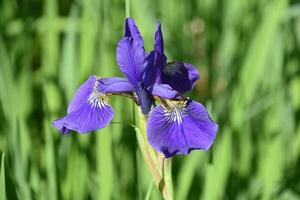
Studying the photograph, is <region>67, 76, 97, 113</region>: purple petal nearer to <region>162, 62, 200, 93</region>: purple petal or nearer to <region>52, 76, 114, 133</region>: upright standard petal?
<region>52, 76, 114, 133</region>: upright standard petal

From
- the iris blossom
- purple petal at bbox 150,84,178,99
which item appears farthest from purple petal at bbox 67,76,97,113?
purple petal at bbox 150,84,178,99

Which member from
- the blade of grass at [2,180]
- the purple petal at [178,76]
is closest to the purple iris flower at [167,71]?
the purple petal at [178,76]

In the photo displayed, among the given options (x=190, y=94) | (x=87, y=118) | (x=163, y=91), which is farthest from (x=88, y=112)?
(x=190, y=94)

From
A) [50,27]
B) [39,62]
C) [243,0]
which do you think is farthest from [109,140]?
[39,62]

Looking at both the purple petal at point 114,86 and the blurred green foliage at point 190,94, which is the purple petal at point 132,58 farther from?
the blurred green foliage at point 190,94

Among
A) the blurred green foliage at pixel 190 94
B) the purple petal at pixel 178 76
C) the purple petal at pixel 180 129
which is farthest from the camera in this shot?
the blurred green foliage at pixel 190 94

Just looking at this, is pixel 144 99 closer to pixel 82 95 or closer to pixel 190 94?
pixel 82 95

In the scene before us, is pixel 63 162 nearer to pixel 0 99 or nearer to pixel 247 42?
pixel 0 99

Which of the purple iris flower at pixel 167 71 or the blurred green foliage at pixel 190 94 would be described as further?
the blurred green foliage at pixel 190 94
